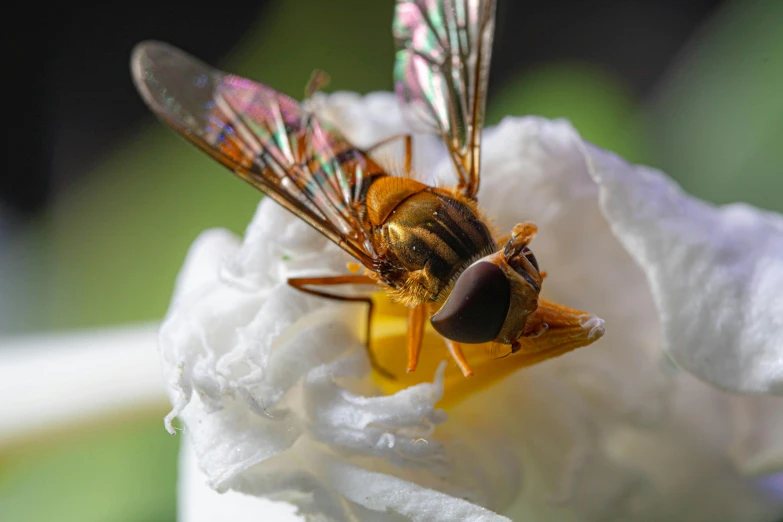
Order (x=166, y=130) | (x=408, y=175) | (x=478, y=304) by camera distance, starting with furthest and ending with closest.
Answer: (x=166, y=130)
(x=408, y=175)
(x=478, y=304)

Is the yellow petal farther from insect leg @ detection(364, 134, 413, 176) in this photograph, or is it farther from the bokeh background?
the bokeh background

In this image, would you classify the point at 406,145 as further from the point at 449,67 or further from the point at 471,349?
the point at 471,349

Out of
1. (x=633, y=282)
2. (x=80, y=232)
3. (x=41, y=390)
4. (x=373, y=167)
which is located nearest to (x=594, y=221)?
(x=633, y=282)

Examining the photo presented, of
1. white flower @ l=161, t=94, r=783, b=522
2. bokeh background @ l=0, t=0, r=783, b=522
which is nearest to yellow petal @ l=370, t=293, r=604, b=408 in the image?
white flower @ l=161, t=94, r=783, b=522

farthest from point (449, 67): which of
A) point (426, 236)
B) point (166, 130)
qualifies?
point (166, 130)

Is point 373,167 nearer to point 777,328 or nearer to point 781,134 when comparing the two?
point 777,328

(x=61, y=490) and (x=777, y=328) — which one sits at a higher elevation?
(x=777, y=328)
